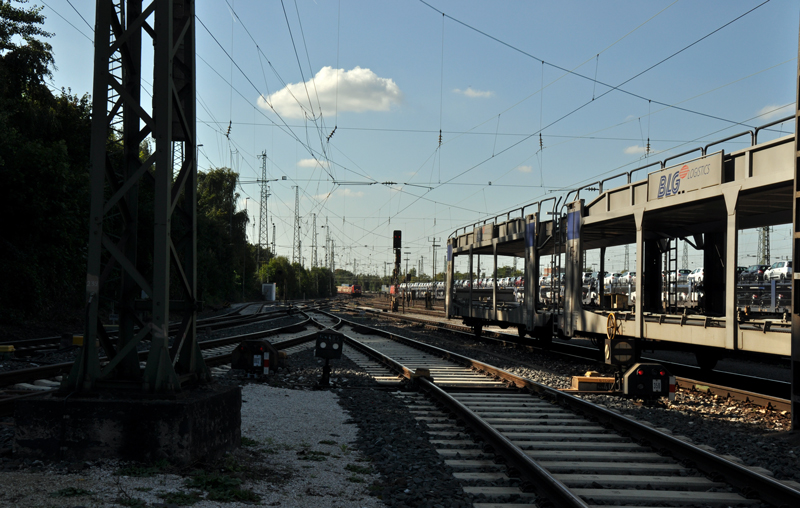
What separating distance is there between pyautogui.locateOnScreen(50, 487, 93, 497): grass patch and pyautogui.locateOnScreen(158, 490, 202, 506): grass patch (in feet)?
1.69

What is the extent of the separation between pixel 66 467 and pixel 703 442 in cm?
672

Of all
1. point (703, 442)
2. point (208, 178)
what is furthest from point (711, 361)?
point (208, 178)

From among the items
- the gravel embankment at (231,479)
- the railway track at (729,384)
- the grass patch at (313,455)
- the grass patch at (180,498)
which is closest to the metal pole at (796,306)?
the railway track at (729,384)

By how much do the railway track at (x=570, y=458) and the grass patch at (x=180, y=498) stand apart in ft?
7.46

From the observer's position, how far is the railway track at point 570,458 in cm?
538

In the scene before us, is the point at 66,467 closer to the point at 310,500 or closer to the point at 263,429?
the point at 310,500

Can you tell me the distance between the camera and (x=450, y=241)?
3023cm

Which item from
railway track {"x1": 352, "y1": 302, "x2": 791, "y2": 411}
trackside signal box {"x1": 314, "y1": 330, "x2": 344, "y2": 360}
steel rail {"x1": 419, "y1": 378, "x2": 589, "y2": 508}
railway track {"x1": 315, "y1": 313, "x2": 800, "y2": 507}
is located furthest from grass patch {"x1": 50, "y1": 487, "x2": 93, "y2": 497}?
railway track {"x1": 352, "y1": 302, "x2": 791, "y2": 411}

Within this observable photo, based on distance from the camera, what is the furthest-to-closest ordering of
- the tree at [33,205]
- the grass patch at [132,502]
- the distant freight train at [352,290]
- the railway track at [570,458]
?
the distant freight train at [352,290]
the tree at [33,205]
the railway track at [570,458]
the grass patch at [132,502]

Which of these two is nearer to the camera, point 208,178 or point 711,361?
point 711,361

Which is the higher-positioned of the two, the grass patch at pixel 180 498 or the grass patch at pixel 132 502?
the grass patch at pixel 132 502

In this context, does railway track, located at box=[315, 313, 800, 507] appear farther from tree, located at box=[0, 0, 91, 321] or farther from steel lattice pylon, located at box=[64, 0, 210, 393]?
tree, located at box=[0, 0, 91, 321]

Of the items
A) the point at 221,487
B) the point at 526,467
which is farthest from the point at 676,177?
the point at 221,487

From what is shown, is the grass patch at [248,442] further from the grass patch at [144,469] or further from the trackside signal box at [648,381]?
the trackside signal box at [648,381]
